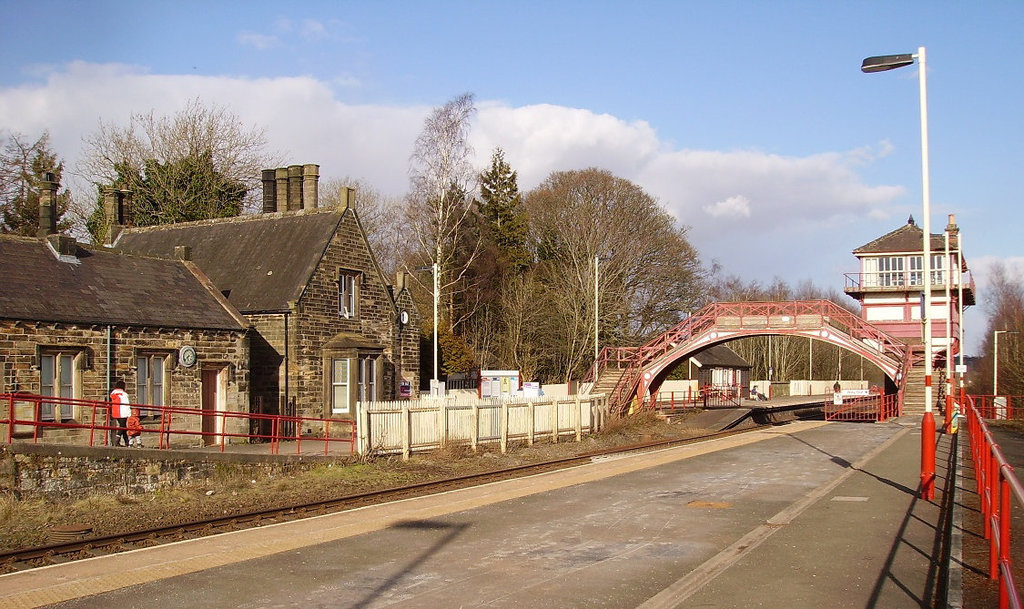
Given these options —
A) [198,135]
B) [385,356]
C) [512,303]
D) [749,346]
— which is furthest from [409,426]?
[749,346]

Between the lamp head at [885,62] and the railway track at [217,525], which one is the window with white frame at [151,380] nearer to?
the railway track at [217,525]

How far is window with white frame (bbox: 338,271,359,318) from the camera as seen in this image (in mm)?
31328

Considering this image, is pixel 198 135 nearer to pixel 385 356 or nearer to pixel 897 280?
pixel 385 356

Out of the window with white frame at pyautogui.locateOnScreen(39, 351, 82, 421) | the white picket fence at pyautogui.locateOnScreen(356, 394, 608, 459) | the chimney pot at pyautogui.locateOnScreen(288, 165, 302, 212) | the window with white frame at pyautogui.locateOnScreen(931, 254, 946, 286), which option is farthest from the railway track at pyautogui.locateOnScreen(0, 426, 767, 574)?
the window with white frame at pyautogui.locateOnScreen(931, 254, 946, 286)

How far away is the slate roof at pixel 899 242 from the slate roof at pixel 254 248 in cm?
3818

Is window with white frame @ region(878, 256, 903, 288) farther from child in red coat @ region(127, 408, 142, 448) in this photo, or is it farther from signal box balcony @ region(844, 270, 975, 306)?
child in red coat @ region(127, 408, 142, 448)

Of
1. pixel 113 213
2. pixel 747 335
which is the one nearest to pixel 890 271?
Answer: pixel 747 335

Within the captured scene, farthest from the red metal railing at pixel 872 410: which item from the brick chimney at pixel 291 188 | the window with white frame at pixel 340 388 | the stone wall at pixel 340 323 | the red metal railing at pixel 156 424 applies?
the brick chimney at pixel 291 188

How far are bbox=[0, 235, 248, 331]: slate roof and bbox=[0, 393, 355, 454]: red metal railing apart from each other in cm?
225

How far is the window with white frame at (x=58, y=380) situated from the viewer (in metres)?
22.4

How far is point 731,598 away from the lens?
29.7 ft

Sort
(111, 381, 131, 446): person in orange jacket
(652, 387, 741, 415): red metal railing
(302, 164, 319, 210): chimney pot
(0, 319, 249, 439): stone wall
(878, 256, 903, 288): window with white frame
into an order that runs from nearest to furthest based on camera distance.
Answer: (111, 381, 131, 446): person in orange jacket < (0, 319, 249, 439): stone wall < (302, 164, 319, 210): chimney pot < (652, 387, 741, 415): red metal railing < (878, 256, 903, 288): window with white frame

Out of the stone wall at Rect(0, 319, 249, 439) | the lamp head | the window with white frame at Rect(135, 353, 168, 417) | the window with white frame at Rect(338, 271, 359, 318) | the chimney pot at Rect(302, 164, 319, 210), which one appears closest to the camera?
the lamp head

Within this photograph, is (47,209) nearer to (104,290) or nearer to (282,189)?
(104,290)
